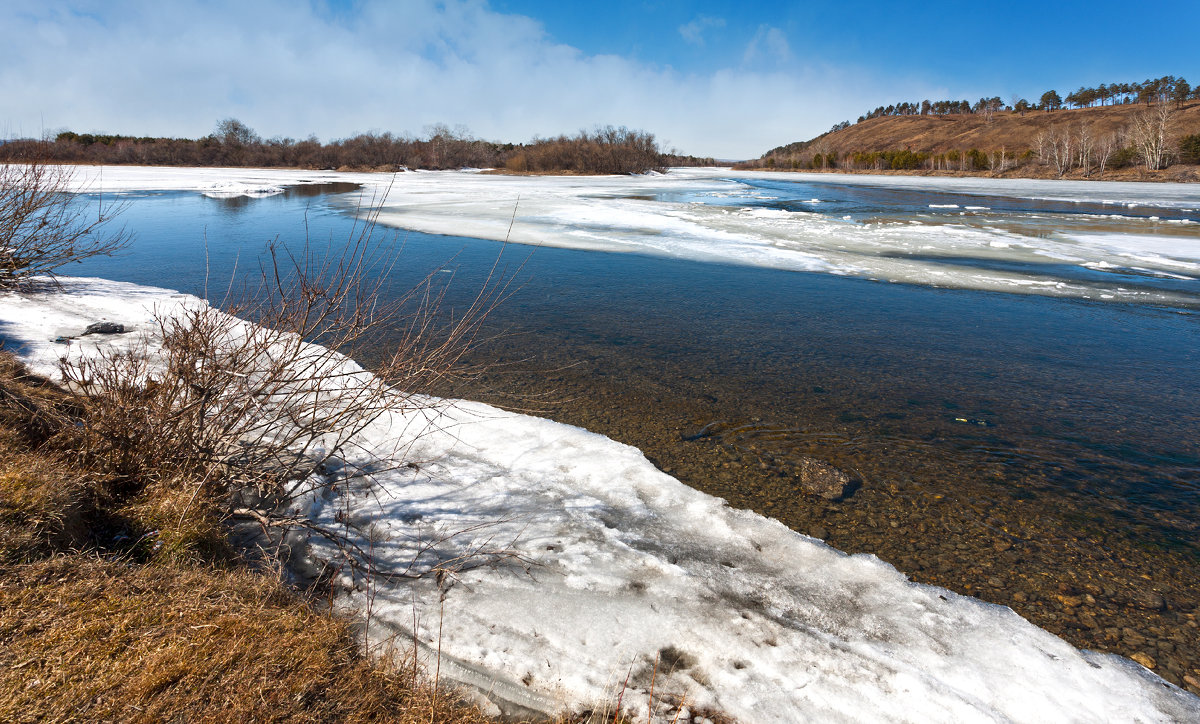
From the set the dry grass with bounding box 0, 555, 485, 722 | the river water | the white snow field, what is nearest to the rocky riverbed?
the river water

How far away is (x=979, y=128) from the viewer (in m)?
98.6

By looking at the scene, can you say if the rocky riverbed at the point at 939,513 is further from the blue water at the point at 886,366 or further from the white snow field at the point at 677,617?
the white snow field at the point at 677,617

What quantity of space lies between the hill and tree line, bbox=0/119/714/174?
111 ft

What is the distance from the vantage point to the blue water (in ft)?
14.2

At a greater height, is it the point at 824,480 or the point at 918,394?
the point at 918,394

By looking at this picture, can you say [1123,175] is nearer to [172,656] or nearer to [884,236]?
[884,236]

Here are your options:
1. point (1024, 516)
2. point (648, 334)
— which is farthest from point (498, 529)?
point (648, 334)

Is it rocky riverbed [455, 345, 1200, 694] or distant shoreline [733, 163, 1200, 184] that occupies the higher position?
distant shoreline [733, 163, 1200, 184]

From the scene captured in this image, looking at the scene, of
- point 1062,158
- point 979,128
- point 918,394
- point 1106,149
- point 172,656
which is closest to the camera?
point 172,656

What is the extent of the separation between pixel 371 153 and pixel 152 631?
60.1 m

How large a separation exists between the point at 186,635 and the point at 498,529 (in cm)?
158

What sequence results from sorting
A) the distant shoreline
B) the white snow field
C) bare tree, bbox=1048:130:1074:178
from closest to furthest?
the white snow field < the distant shoreline < bare tree, bbox=1048:130:1074:178

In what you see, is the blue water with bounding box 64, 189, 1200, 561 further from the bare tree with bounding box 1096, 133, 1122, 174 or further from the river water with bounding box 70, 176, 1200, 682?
the bare tree with bounding box 1096, 133, 1122, 174

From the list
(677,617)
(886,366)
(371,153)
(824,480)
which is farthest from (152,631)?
(371,153)
